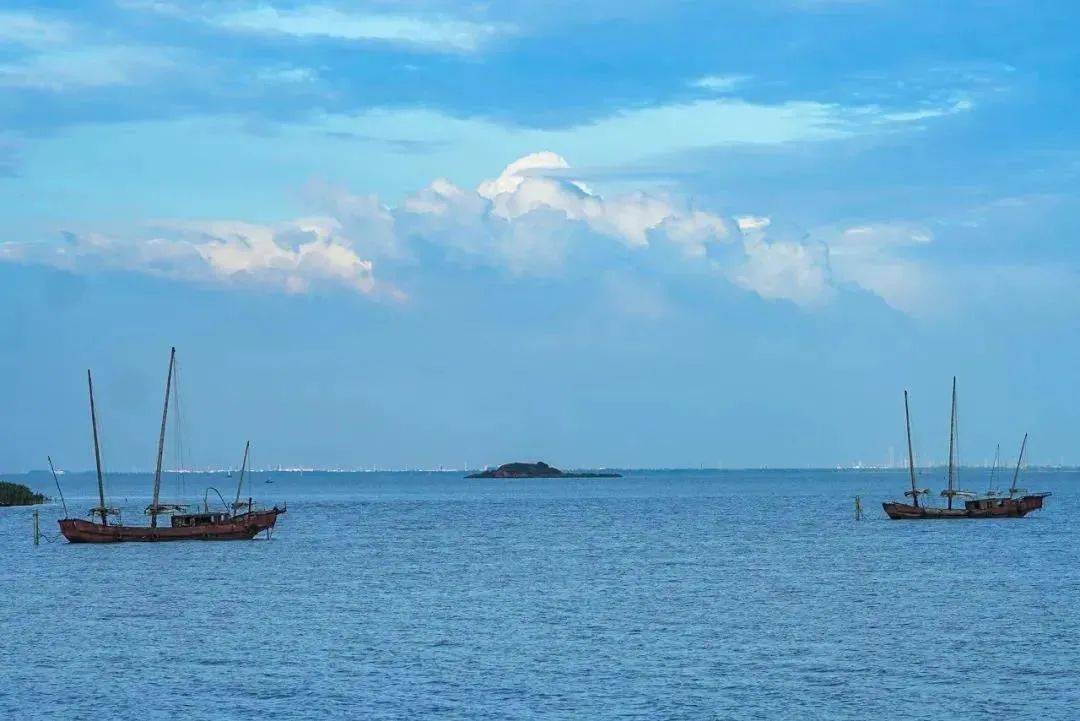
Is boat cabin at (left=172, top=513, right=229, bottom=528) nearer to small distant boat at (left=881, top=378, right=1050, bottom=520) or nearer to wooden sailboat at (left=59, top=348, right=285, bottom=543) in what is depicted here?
wooden sailboat at (left=59, top=348, right=285, bottom=543)

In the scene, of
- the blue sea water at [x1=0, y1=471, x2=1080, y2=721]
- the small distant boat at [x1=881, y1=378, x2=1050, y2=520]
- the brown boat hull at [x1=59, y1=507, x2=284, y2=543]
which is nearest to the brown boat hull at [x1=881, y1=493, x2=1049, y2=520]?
the small distant boat at [x1=881, y1=378, x2=1050, y2=520]

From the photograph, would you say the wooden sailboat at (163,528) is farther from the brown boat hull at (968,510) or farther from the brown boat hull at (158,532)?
the brown boat hull at (968,510)

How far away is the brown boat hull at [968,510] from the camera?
157 meters

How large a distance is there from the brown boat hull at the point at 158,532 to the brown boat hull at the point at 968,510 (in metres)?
68.9

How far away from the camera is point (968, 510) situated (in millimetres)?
160375

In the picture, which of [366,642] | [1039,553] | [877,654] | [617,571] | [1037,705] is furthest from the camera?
[1039,553]

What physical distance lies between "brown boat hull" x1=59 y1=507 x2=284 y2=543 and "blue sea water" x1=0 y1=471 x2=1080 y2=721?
3.33m

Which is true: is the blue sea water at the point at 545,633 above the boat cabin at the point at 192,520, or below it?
below

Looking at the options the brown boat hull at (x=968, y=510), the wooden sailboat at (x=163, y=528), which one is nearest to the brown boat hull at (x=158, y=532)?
the wooden sailboat at (x=163, y=528)

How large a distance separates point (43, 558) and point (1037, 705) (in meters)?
84.5

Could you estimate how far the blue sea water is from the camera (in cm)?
4684

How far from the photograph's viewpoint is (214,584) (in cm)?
8794

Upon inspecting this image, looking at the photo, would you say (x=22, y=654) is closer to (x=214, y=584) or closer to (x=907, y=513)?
(x=214, y=584)

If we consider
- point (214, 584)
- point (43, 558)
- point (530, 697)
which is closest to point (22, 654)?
point (530, 697)
